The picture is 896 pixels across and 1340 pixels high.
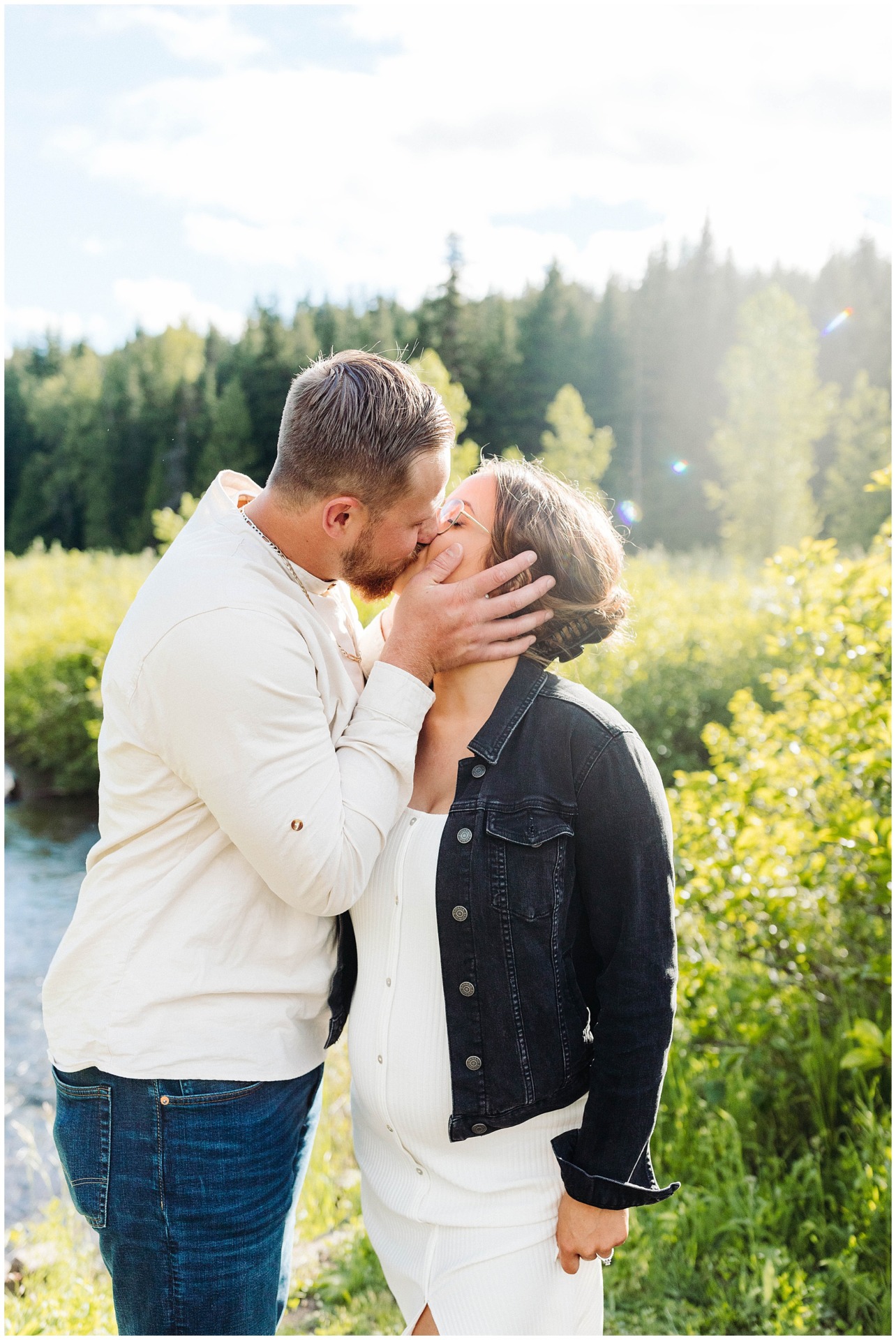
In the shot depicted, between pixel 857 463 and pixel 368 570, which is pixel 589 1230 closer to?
pixel 368 570

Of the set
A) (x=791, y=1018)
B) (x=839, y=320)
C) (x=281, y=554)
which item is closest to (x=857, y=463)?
(x=839, y=320)

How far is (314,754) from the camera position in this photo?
1743mm

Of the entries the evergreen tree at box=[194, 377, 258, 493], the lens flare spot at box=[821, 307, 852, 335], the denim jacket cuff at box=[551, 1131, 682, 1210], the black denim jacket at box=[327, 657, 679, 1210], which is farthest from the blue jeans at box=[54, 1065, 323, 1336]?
the evergreen tree at box=[194, 377, 258, 493]

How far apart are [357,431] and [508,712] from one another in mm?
648

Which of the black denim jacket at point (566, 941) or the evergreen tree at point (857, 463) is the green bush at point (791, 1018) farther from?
the evergreen tree at point (857, 463)

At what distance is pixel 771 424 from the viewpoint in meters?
31.4

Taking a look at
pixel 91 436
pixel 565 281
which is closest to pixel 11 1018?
pixel 91 436

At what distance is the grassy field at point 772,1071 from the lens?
9.86 ft

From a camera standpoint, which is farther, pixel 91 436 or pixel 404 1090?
pixel 91 436

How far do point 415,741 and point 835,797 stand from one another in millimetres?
2618

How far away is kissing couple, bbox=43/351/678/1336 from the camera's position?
5.79 feet

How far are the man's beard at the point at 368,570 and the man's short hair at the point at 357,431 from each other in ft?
0.32

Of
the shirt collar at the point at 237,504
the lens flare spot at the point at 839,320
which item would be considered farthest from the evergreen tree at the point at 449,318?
the shirt collar at the point at 237,504

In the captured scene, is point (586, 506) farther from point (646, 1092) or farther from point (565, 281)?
point (565, 281)
